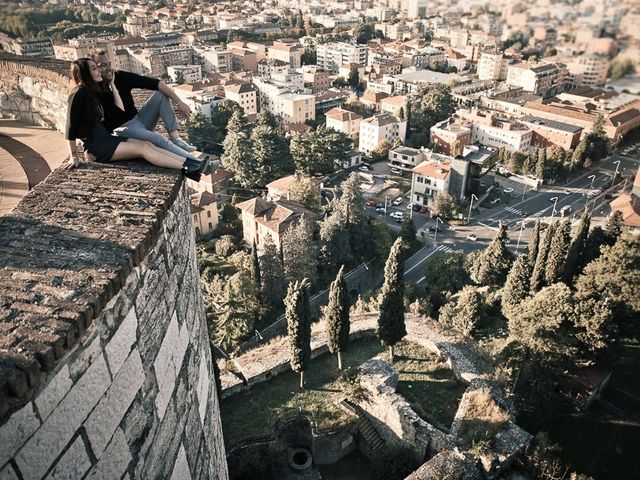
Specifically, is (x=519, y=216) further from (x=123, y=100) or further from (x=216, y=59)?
(x=216, y=59)

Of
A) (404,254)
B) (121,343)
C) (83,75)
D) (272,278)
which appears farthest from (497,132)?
(121,343)

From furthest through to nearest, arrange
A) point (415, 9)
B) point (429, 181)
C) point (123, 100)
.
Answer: point (415, 9)
point (429, 181)
point (123, 100)

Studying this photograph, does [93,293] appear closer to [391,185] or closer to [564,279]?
[564,279]

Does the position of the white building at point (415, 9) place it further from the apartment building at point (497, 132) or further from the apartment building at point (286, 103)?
the apartment building at point (497, 132)

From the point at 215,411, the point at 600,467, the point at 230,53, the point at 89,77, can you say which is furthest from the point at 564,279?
the point at 230,53

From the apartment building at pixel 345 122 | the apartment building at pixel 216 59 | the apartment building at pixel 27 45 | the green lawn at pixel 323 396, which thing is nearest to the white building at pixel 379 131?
the apartment building at pixel 345 122

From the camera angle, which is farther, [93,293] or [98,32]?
[98,32]

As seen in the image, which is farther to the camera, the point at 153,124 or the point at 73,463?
the point at 153,124
